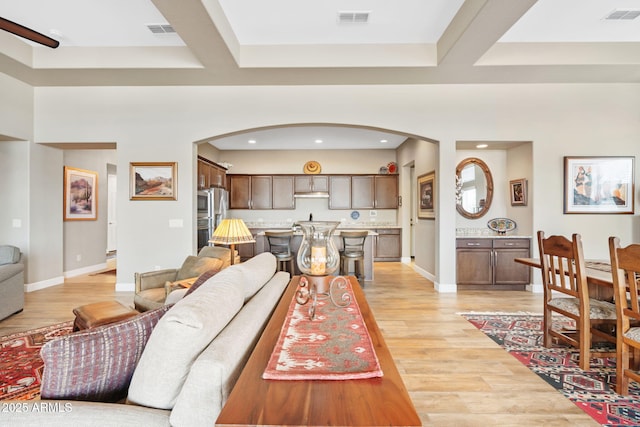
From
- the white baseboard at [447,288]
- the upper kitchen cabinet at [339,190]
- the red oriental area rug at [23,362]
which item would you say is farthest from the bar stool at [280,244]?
the upper kitchen cabinet at [339,190]

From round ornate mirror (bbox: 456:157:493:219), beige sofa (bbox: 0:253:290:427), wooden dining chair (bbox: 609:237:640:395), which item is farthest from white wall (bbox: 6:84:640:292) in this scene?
beige sofa (bbox: 0:253:290:427)

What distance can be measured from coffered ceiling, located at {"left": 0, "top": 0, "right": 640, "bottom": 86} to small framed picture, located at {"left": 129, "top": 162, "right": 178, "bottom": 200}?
1.23 meters


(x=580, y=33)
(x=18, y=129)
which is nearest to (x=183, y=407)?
(x=580, y=33)

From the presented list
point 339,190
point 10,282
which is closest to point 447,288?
point 339,190

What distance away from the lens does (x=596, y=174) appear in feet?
15.9

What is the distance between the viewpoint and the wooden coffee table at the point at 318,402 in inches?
29.3

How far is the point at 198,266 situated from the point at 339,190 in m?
5.51

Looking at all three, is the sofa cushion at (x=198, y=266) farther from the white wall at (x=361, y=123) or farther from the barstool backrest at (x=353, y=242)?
the barstool backrest at (x=353, y=242)

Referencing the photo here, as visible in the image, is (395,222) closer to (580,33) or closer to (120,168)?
(580,33)

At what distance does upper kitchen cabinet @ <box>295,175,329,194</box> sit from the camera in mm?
8461

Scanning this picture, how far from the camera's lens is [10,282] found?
3668 millimetres

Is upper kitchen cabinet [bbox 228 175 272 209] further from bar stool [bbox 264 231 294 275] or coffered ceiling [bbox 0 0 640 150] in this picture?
coffered ceiling [bbox 0 0 640 150]

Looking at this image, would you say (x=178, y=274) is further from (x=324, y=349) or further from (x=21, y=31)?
(x=324, y=349)

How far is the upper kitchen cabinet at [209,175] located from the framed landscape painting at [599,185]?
5.96 meters
